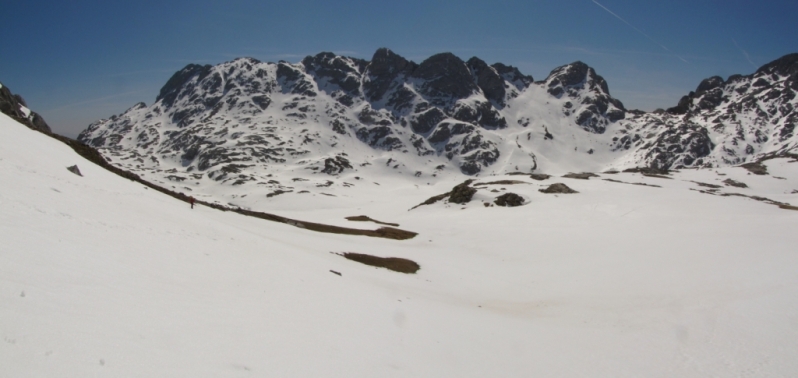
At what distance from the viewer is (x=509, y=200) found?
255 feet

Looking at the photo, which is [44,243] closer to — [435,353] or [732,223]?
[435,353]

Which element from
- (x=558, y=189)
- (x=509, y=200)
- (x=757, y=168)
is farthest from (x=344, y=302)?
(x=757, y=168)

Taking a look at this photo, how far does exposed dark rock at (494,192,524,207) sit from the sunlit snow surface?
35541mm

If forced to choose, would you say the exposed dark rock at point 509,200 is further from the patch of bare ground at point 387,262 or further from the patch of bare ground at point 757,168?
the patch of bare ground at point 757,168

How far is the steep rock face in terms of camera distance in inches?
1673

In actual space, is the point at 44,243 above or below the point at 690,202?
below

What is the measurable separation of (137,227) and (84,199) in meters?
3.73

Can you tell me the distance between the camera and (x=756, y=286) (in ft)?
79.8

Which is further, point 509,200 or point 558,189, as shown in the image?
point 558,189

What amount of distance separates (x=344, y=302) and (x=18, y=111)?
220 ft

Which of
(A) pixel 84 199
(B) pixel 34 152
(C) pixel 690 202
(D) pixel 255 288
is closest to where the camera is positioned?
(D) pixel 255 288

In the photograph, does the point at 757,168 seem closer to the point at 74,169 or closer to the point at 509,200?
the point at 509,200

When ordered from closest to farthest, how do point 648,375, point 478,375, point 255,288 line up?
point 478,375
point 255,288
point 648,375

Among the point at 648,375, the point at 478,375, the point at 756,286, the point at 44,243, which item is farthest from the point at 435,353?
the point at 756,286
